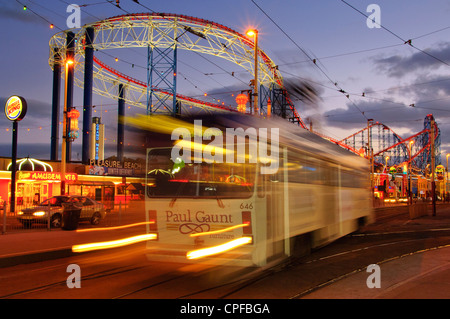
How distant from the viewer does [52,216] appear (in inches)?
736

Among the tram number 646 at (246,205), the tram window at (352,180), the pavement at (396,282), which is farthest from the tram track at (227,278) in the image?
the tram window at (352,180)

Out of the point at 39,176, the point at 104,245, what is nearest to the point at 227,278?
the point at 104,245

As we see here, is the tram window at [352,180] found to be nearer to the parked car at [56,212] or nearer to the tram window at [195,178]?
the tram window at [195,178]

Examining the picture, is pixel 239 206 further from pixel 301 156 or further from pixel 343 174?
pixel 343 174

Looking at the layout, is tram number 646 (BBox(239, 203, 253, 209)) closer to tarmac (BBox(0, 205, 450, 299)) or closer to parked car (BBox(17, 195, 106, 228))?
tarmac (BBox(0, 205, 450, 299))

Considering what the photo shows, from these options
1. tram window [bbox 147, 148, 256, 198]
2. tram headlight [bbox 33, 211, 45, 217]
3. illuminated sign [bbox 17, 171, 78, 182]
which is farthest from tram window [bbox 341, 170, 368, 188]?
illuminated sign [bbox 17, 171, 78, 182]

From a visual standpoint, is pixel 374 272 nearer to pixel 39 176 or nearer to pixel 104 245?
pixel 104 245

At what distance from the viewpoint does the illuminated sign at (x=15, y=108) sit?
26.2 m

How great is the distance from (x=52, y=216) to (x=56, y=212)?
12.7 inches

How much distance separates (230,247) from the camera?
7.62 metres

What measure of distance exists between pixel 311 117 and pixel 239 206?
57.4 ft

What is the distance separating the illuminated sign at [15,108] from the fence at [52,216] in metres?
8.74

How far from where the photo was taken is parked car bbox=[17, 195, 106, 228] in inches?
692
